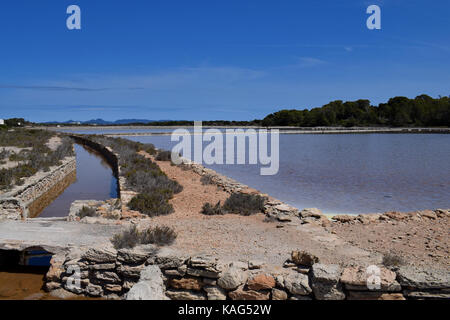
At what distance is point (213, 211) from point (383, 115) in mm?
91209

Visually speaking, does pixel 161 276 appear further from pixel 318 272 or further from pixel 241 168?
pixel 241 168

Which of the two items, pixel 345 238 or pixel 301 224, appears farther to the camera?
pixel 301 224

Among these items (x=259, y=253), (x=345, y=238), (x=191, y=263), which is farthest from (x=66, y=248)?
(x=345, y=238)

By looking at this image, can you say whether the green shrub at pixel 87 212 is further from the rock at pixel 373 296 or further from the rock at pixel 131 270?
the rock at pixel 373 296

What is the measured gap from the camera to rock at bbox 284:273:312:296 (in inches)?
168

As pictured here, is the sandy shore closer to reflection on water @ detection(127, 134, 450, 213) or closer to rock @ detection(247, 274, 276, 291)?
rock @ detection(247, 274, 276, 291)

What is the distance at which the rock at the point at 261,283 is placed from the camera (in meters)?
4.35

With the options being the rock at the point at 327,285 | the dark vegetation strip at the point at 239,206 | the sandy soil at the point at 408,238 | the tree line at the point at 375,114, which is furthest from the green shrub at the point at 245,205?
the tree line at the point at 375,114

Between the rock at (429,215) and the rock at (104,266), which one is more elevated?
the rock at (104,266)

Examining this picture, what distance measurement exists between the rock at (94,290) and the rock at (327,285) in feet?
9.70

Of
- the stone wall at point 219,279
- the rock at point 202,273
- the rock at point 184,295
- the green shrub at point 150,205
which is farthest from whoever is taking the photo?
the green shrub at point 150,205

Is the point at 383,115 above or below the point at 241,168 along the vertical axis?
above

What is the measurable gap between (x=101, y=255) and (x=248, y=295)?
2111 millimetres
